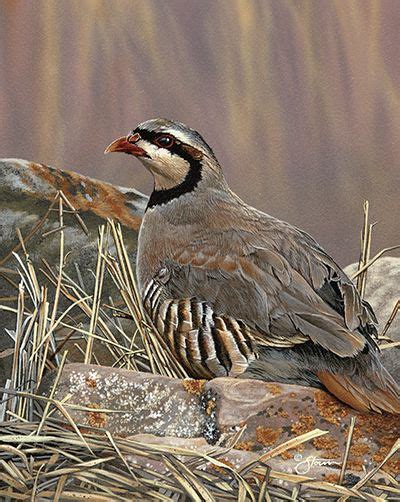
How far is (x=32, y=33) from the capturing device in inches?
115

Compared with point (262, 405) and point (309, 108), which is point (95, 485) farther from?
point (309, 108)

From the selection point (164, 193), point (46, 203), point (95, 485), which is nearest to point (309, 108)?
point (46, 203)

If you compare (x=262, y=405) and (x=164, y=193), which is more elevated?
(x=164, y=193)

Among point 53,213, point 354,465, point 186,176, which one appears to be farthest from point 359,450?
point 53,213

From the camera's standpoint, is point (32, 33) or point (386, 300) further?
point (32, 33)

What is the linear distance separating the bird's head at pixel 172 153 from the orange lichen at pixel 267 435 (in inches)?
24.7

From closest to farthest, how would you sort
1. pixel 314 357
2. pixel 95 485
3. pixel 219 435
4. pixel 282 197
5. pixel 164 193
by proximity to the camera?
pixel 95 485 → pixel 219 435 → pixel 314 357 → pixel 164 193 → pixel 282 197

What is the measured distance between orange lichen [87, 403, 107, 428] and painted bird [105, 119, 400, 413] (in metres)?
0.25

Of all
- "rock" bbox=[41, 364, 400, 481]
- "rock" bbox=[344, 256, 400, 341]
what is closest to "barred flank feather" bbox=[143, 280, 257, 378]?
"rock" bbox=[41, 364, 400, 481]

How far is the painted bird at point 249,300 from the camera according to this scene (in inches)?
62.8

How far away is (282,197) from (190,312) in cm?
120

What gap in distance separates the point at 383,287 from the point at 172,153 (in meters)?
1.03

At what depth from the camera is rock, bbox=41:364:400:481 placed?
56.1 inches

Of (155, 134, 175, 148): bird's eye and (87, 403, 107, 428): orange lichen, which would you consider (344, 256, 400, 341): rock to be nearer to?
(155, 134, 175, 148): bird's eye
